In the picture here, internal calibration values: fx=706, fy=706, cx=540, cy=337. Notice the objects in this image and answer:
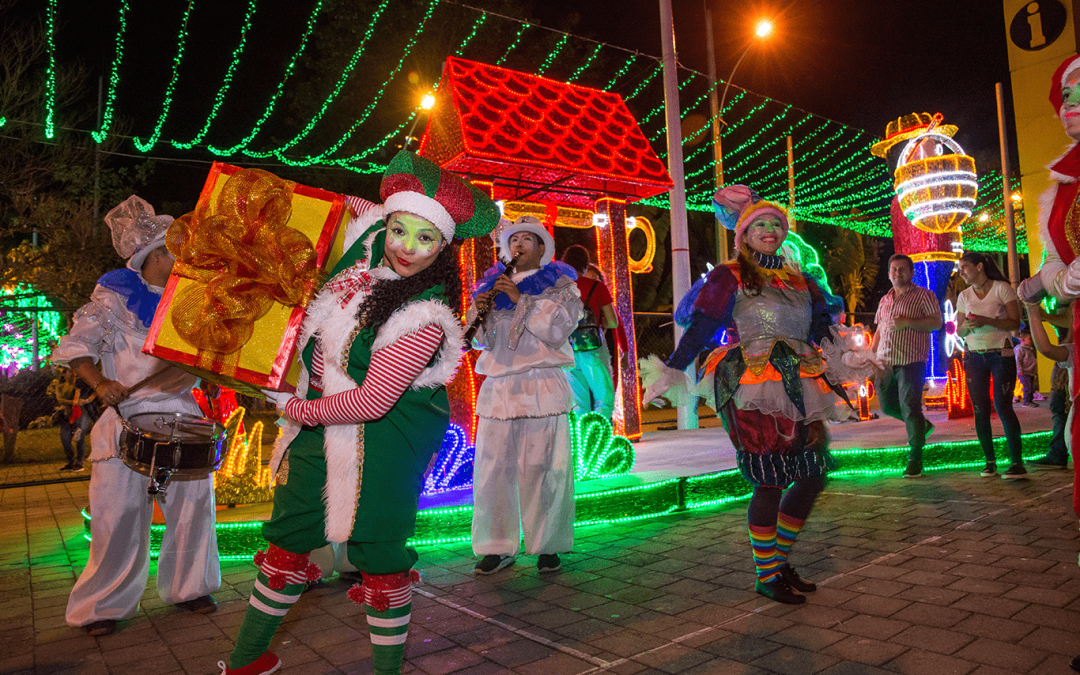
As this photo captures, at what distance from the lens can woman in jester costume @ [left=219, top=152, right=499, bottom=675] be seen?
7.75ft

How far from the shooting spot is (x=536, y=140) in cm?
791

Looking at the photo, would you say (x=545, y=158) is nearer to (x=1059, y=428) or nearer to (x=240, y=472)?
(x=240, y=472)

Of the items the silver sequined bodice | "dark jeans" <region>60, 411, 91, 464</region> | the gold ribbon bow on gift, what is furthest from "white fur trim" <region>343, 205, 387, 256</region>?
"dark jeans" <region>60, 411, 91, 464</region>

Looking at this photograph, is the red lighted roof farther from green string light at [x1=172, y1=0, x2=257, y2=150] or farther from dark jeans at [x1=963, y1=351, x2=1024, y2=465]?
dark jeans at [x1=963, y1=351, x2=1024, y2=465]

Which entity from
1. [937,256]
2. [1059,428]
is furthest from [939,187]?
[1059,428]

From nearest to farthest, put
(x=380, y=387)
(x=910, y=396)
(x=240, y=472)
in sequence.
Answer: (x=380, y=387), (x=240, y=472), (x=910, y=396)

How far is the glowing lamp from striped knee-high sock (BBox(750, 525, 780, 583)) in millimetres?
10394

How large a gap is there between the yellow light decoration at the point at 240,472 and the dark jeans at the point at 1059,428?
7.10 m

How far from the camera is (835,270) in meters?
26.3

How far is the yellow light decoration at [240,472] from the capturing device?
564 centimetres

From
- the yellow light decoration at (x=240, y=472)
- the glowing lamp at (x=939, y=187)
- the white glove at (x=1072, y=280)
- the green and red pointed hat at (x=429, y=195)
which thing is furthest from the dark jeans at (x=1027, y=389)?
the green and red pointed hat at (x=429, y=195)

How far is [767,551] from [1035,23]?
19.0 metres

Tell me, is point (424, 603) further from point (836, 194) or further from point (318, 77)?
point (836, 194)

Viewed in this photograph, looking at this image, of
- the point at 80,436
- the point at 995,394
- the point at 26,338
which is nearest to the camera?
the point at 995,394
